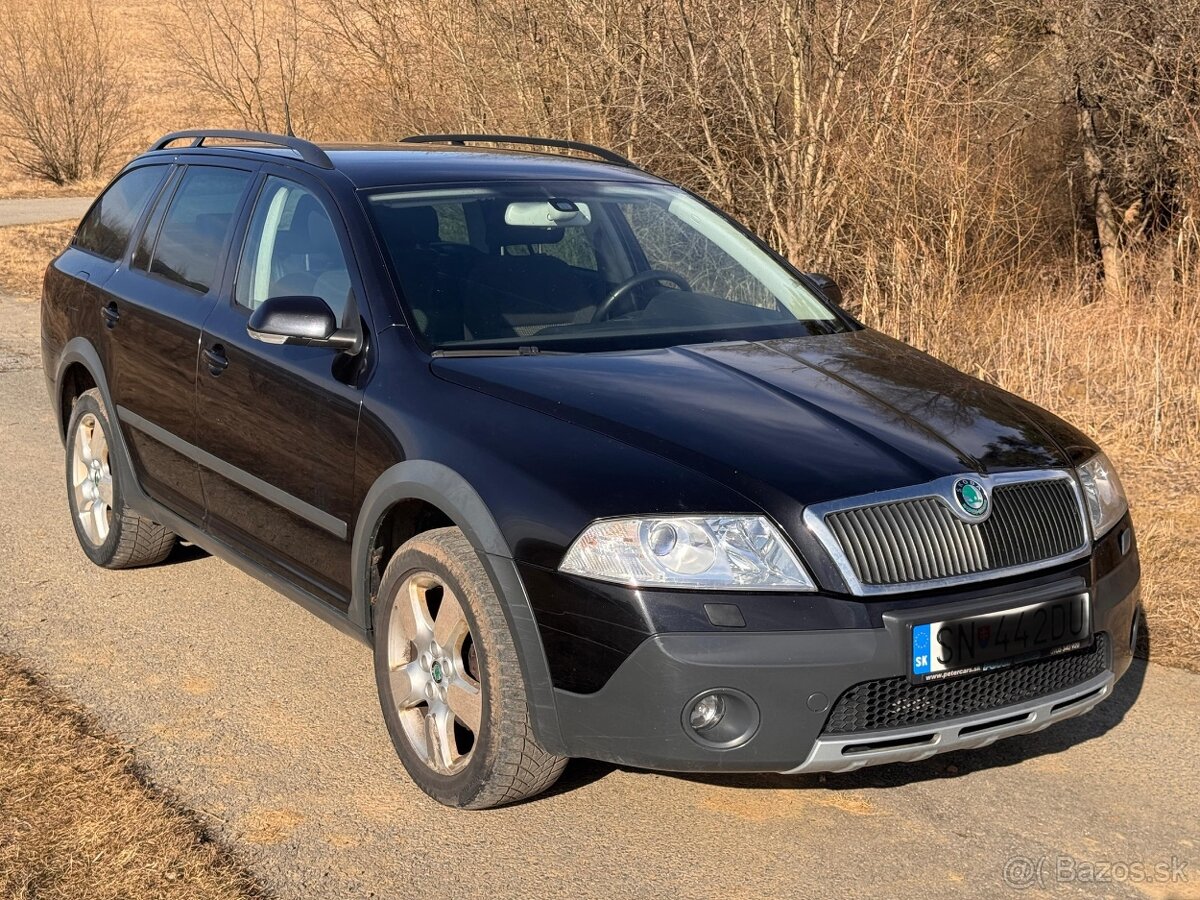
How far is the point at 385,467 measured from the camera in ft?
13.0

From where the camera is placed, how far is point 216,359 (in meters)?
4.81

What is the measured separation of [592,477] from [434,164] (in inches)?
76.0

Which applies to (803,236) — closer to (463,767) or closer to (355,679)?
(355,679)

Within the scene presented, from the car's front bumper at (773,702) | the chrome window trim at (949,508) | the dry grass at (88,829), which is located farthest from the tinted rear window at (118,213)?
the chrome window trim at (949,508)

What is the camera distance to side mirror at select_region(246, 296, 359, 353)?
4.16 m

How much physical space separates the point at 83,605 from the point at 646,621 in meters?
2.95

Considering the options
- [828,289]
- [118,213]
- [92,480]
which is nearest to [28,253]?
[118,213]

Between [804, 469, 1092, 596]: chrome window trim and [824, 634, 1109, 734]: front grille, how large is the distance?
0.74ft

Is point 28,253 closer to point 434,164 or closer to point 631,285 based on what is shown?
point 434,164

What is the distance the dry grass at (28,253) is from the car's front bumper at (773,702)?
1140 centimetres

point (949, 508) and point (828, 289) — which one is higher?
point (828, 289)

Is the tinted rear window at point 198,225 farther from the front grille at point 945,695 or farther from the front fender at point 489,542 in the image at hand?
the front grille at point 945,695

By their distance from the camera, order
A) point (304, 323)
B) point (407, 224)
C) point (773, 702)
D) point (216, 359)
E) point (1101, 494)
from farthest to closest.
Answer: point (216, 359) → point (407, 224) → point (304, 323) → point (1101, 494) → point (773, 702)

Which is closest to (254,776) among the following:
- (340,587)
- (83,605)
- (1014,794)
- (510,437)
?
(340,587)
